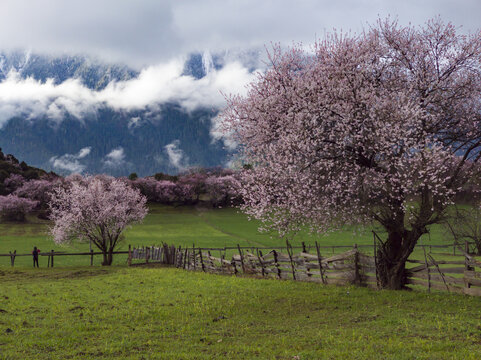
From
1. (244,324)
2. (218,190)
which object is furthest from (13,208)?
(244,324)

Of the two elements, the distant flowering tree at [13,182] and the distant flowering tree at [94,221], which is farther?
the distant flowering tree at [13,182]

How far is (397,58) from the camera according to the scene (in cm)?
1778

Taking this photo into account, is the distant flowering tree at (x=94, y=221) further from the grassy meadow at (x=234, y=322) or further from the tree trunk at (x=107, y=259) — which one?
the grassy meadow at (x=234, y=322)

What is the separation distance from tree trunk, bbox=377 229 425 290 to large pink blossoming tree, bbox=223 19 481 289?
0.15 feet

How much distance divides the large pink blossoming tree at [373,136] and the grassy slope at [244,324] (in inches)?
135

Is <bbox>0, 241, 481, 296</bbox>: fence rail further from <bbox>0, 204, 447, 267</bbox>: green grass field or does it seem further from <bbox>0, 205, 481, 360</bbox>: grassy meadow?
<bbox>0, 204, 447, 267</bbox>: green grass field

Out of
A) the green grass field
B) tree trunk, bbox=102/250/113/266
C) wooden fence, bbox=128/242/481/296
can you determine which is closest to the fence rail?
wooden fence, bbox=128/242/481/296

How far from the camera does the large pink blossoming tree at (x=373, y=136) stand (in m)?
15.8

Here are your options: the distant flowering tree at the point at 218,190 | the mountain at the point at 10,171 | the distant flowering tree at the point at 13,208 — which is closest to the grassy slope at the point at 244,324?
the distant flowering tree at the point at 13,208

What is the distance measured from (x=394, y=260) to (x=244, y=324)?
8897mm

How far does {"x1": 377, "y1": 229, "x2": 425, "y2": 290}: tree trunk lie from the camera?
714 inches

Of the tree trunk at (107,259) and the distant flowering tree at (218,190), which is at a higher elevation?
the distant flowering tree at (218,190)

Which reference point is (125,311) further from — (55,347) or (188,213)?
(188,213)

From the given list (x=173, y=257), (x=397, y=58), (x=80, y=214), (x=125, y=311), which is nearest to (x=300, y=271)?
(x=125, y=311)
